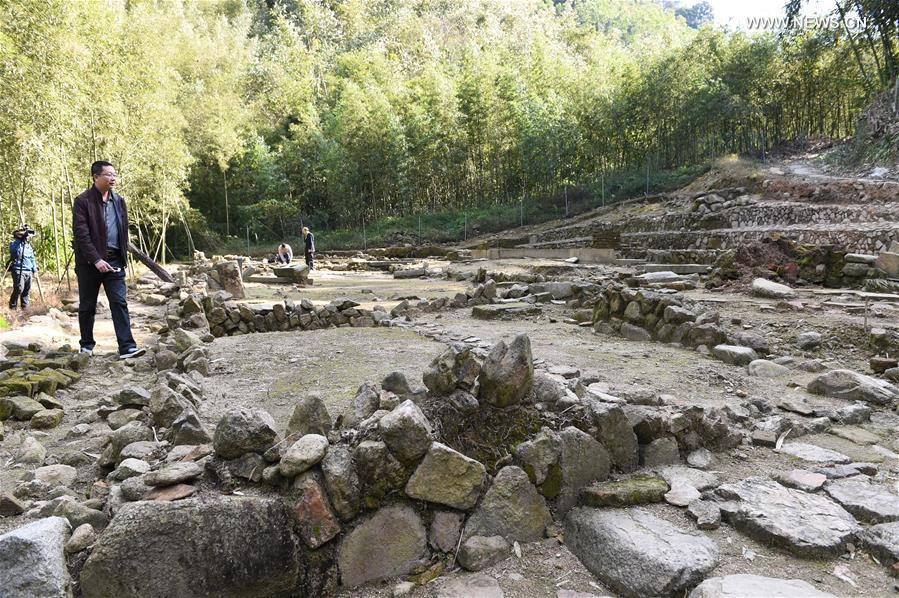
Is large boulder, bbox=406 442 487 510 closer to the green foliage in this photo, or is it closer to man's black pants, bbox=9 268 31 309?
man's black pants, bbox=9 268 31 309

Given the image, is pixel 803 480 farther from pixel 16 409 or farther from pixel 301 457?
pixel 16 409

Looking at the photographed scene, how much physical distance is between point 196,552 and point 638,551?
1.46 m

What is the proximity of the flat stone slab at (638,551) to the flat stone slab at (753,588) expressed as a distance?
71 millimetres

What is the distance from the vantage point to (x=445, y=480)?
210 cm

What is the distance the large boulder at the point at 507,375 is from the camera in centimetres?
244

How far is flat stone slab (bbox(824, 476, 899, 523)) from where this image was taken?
207cm

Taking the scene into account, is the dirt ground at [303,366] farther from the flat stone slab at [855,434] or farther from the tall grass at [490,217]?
the tall grass at [490,217]

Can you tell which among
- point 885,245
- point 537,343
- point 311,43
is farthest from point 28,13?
point 311,43

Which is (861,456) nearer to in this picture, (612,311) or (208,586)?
(208,586)

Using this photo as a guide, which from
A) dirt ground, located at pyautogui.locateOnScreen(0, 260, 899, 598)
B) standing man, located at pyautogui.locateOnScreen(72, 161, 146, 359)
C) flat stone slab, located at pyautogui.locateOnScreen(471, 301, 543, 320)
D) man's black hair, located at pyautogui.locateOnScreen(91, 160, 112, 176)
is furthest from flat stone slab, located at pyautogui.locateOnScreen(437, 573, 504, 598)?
flat stone slab, located at pyautogui.locateOnScreen(471, 301, 543, 320)

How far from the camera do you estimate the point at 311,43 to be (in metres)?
46.0

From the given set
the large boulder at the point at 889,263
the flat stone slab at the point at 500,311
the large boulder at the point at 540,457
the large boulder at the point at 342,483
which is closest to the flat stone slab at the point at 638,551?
the large boulder at the point at 540,457

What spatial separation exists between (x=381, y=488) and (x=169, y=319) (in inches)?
230

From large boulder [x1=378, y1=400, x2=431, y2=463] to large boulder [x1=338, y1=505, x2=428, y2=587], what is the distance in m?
0.20
